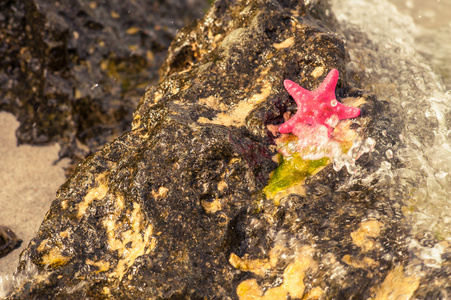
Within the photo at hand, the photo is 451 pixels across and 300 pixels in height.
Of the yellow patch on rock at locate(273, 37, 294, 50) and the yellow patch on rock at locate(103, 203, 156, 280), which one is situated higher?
the yellow patch on rock at locate(273, 37, 294, 50)

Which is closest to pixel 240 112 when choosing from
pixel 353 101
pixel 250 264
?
pixel 353 101

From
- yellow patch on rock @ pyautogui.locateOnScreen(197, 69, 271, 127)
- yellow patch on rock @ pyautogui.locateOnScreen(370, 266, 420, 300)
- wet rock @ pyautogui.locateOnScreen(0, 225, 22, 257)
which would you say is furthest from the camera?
wet rock @ pyautogui.locateOnScreen(0, 225, 22, 257)

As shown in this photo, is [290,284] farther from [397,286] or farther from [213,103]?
[213,103]

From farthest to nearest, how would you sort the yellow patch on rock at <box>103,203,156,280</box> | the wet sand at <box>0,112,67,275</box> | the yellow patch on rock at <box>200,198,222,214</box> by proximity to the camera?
the wet sand at <box>0,112,67,275</box>
the yellow patch on rock at <box>200,198,222,214</box>
the yellow patch on rock at <box>103,203,156,280</box>

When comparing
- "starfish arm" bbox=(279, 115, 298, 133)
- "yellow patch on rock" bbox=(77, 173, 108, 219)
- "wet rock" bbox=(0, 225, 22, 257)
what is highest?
"yellow patch on rock" bbox=(77, 173, 108, 219)

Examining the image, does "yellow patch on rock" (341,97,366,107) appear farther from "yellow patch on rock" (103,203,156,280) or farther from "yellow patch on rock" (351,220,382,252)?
"yellow patch on rock" (103,203,156,280)

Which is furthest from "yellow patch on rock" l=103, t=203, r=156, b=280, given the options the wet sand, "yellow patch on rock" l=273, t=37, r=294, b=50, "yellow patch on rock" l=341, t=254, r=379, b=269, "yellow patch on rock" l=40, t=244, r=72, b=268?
"yellow patch on rock" l=273, t=37, r=294, b=50

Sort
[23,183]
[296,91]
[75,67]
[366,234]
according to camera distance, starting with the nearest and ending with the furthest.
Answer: [366,234]
[296,91]
[23,183]
[75,67]
